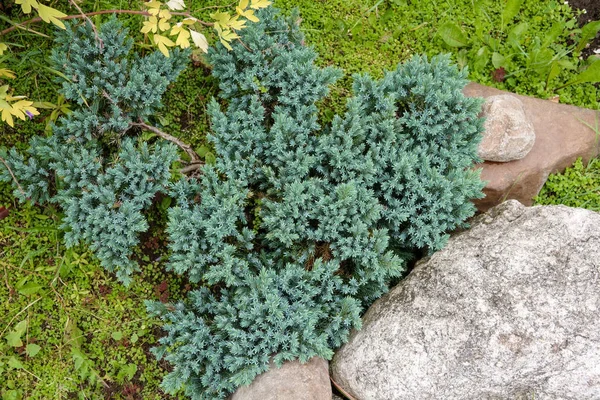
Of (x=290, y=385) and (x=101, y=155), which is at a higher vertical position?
(x=101, y=155)

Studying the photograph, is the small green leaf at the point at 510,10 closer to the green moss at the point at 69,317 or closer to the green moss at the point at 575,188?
the green moss at the point at 575,188

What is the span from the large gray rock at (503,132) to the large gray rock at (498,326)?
70 centimetres

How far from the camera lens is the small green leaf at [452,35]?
4.79 metres

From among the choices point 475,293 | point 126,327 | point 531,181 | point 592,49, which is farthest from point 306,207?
point 592,49

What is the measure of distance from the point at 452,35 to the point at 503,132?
47.2 inches

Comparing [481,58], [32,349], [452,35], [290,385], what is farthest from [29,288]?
[481,58]

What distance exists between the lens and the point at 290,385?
343 centimetres

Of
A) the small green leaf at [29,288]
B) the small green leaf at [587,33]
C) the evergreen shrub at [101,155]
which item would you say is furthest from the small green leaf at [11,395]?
the small green leaf at [587,33]

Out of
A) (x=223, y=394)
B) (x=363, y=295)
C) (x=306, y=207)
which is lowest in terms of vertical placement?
(x=223, y=394)

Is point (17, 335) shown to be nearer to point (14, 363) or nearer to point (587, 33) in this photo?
point (14, 363)

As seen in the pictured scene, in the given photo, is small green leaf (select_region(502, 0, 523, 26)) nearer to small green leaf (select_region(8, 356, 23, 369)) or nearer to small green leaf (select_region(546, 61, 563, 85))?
small green leaf (select_region(546, 61, 563, 85))

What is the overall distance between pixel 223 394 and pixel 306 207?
1.44 metres

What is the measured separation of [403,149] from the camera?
383 centimetres

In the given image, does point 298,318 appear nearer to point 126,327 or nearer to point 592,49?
point 126,327
